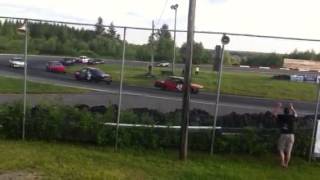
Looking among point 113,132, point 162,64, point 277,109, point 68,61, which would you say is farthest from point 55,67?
point 277,109

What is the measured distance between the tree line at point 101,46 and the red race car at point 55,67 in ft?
0.85

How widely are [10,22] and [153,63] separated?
3397mm

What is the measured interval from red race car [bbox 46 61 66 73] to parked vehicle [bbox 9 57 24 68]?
0.60 m

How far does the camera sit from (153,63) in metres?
13.1

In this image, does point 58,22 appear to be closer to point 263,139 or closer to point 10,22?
point 10,22

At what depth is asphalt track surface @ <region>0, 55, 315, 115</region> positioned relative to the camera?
13000 millimetres

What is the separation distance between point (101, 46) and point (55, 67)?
1.18 meters

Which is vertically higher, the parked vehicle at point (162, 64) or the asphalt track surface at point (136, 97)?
the parked vehicle at point (162, 64)

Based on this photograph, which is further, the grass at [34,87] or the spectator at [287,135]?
the grass at [34,87]

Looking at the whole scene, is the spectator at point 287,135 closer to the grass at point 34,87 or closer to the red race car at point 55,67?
the grass at point 34,87

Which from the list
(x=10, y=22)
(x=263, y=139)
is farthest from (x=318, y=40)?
(x=10, y=22)

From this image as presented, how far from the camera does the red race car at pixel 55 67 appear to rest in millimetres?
12984

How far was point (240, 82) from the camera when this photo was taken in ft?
44.5

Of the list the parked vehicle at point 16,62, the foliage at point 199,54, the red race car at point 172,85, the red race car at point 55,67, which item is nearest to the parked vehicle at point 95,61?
the red race car at point 55,67
